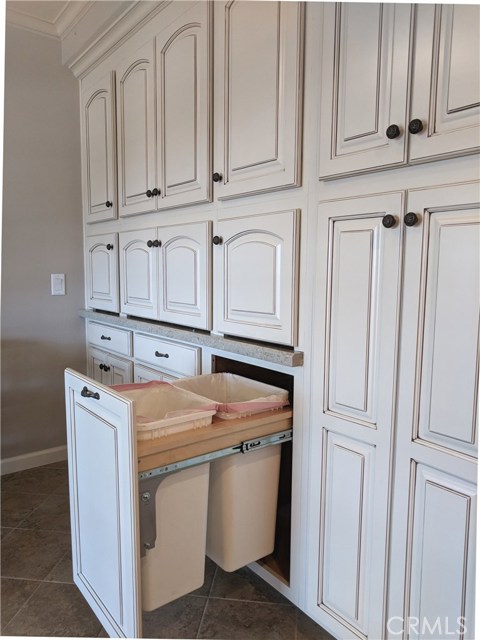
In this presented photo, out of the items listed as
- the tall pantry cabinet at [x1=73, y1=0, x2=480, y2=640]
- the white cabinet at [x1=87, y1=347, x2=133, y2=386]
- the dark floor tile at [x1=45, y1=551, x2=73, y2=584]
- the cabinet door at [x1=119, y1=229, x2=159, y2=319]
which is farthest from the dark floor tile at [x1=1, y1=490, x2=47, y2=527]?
the tall pantry cabinet at [x1=73, y1=0, x2=480, y2=640]

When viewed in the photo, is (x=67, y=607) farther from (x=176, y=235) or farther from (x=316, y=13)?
(x=316, y=13)

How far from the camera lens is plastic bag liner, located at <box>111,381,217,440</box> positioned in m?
1.26

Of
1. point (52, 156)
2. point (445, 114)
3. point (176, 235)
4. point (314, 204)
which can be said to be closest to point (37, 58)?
point (52, 156)

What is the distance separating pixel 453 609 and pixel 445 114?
1129 mm

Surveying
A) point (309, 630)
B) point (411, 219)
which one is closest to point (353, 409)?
point (411, 219)

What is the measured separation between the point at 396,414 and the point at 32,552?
1.65 m

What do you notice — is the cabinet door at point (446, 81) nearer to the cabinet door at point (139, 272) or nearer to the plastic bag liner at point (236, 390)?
the plastic bag liner at point (236, 390)

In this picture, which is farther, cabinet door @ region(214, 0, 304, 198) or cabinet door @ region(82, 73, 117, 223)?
cabinet door @ region(82, 73, 117, 223)

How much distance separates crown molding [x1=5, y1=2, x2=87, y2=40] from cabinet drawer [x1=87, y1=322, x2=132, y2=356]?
5.41 ft

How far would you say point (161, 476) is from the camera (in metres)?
1.21

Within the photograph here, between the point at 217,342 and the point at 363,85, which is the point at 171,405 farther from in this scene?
the point at 363,85

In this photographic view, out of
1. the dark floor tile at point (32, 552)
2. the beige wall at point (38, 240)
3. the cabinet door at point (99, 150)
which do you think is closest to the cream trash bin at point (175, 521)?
the dark floor tile at point (32, 552)

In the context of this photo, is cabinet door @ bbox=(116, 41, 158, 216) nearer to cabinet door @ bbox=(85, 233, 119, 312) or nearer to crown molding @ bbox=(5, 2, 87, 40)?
Result: cabinet door @ bbox=(85, 233, 119, 312)

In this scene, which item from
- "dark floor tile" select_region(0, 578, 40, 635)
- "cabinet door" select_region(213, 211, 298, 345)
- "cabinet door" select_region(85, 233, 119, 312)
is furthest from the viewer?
"cabinet door" select_region(85, 233, 119, 312)
